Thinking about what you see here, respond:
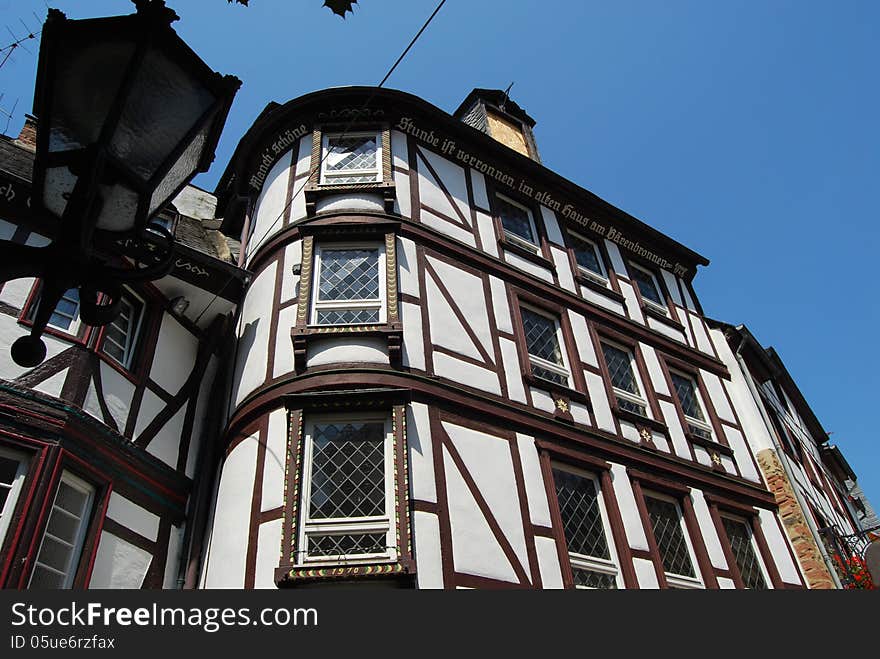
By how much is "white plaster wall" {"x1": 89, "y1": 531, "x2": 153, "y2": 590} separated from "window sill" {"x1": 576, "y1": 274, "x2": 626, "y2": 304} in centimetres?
844

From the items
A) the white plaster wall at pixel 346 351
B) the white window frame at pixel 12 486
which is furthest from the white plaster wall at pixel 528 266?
the white window frame at pixel 12 486

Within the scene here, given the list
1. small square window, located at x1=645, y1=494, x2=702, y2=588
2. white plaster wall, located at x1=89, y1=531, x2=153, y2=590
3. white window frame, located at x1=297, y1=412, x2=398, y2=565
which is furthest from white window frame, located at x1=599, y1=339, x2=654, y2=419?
white plaster wall, located at x1=89, y1=531, x2=153, y2=590

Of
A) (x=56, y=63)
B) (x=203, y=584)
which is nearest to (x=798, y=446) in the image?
(x=203, y=584)

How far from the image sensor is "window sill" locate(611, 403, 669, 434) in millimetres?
10945

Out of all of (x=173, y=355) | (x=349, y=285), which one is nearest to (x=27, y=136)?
(x=173, y=355)

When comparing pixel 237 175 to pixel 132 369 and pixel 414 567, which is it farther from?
pixel 414 567

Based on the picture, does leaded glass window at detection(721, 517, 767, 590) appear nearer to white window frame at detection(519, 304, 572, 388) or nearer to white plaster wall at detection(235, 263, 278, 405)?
white window frame at detection(519, 304, 572, 388)

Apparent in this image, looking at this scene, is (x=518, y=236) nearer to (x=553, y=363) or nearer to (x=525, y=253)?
(x=525, y=253)

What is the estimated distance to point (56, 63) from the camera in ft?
7.88

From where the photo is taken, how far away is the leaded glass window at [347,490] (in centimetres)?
728

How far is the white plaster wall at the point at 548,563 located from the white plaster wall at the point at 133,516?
4514 mm

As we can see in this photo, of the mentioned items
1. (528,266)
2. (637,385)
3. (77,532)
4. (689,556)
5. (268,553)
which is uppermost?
(528,266)

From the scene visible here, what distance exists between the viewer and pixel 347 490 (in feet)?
25.3

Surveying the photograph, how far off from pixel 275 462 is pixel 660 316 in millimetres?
9085
